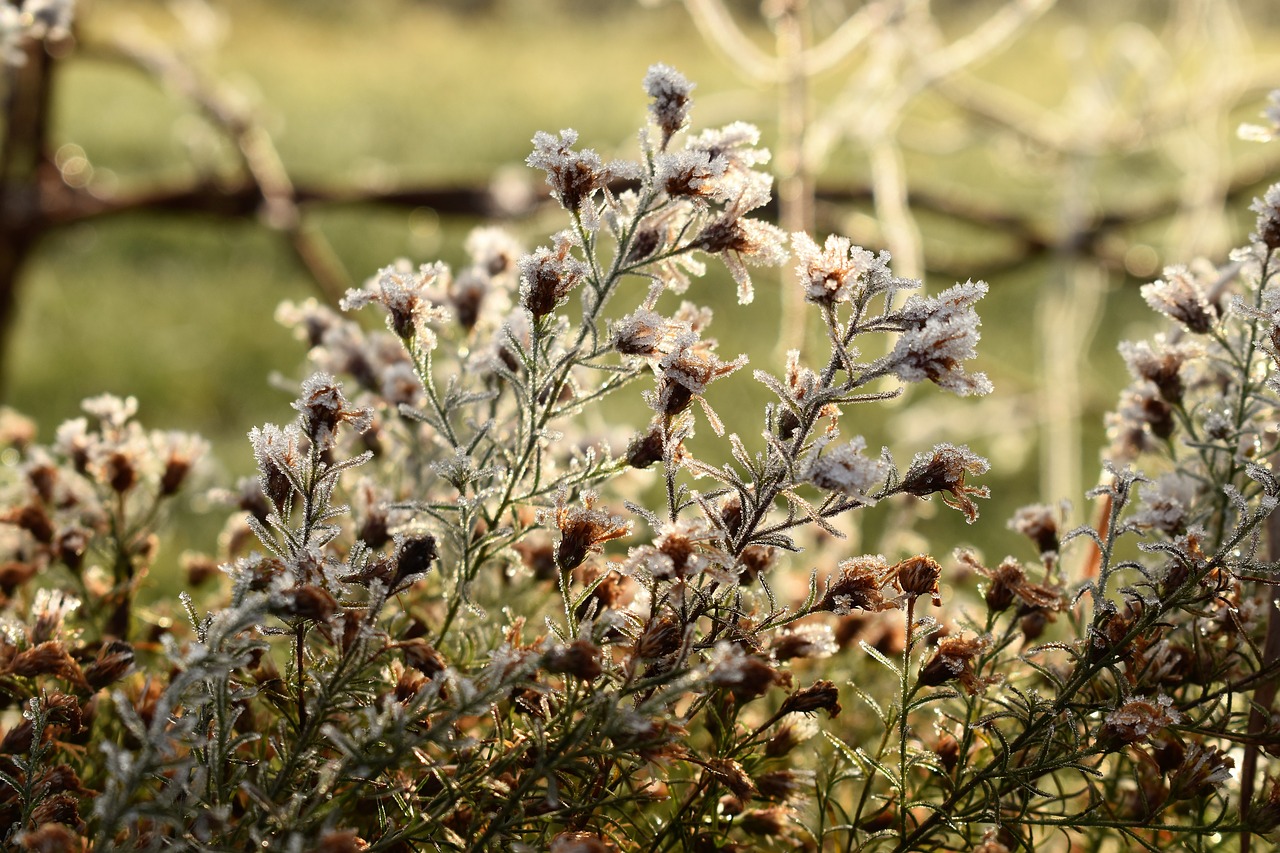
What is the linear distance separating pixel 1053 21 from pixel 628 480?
11.4 metres

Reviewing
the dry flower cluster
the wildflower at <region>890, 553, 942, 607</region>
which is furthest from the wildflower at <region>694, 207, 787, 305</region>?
the wildflower at <region>890, 553, 942, 607</region>

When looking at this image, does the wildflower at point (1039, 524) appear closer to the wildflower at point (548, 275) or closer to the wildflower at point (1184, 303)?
the wildflower at point (1184, 303)

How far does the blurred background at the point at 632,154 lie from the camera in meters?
2.03

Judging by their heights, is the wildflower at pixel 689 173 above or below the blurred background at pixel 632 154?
below

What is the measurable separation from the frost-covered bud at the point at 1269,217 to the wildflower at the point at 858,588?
1.14ft

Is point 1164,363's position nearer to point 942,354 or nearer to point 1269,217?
point 1269,217

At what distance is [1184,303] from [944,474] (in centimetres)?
29

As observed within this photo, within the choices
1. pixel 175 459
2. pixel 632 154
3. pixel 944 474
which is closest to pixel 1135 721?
pixel 944 474

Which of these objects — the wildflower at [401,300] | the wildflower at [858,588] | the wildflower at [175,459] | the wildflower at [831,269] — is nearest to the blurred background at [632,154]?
the wildflower at [175,459]

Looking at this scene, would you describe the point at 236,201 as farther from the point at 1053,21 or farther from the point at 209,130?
the point at 1053,21

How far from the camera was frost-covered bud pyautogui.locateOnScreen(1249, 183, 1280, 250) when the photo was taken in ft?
2.68

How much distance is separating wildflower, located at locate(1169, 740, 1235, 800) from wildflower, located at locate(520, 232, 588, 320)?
532mm

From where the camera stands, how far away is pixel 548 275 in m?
0.77

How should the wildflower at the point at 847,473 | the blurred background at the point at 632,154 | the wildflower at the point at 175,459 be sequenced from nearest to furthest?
the wildflower at the point at 847,473, the wildflower at the point at 175,459, the blurred background at the point at 632,154
